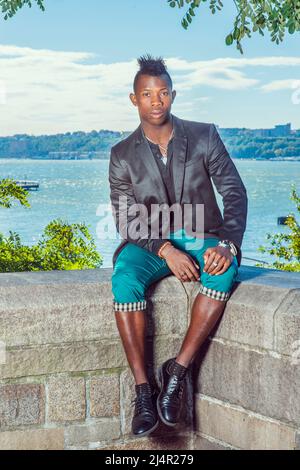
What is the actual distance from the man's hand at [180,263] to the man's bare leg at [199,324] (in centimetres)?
13

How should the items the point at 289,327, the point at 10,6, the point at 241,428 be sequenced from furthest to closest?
the point at 10,6 < the point at 241,428 < the point at 289,327

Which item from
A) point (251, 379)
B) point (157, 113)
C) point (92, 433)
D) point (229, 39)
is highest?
point (229, 39)

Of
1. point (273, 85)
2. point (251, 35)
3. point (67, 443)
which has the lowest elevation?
point (67, 443)

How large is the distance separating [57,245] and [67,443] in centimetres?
442

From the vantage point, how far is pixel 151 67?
148 inches

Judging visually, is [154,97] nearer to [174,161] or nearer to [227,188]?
[174,161]

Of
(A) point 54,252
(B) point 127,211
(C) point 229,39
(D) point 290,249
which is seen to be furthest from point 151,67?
(D) point 290,249

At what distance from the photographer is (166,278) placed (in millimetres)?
3787

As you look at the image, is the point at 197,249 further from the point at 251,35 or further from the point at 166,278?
the point at 251,35

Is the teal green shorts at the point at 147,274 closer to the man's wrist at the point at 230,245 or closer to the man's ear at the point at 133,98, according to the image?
the man's wrist at the point at 230,245

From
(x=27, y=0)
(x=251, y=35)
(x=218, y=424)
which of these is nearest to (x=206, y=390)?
(x=218, y=424)

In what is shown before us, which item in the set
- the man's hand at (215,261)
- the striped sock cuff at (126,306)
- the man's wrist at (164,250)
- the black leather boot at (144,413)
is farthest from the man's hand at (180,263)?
the black leather boot at (144,413)

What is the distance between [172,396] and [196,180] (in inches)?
36.5

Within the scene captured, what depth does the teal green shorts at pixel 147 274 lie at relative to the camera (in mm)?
3518
